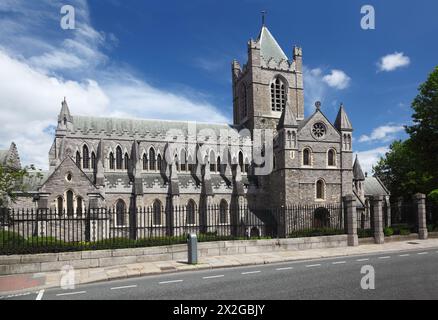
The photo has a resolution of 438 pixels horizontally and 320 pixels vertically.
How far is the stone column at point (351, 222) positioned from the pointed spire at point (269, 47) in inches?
1057

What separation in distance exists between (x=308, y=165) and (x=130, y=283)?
80.1ft

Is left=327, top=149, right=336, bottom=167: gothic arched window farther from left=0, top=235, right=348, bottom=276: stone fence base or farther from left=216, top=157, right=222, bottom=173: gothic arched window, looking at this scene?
left=0, top=235, right=348, bottom=276: stone fence base

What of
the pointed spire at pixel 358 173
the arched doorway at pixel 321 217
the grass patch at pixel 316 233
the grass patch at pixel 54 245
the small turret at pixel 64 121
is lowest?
the arched doorway at pixel 321 217

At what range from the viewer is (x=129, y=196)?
30.7 meters

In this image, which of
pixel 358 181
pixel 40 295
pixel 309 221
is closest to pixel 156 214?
pixel 309 221

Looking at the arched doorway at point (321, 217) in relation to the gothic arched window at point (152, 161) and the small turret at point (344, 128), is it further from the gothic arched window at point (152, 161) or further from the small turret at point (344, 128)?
the gothic arched window at point (152, 161)

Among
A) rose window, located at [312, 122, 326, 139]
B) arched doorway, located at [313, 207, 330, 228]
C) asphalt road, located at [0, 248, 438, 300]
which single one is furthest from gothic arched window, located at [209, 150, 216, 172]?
asphalt road, located at [0, 248, 438, 300]

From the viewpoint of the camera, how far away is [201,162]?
119 feet

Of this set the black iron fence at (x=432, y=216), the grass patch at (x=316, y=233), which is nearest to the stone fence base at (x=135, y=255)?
the grass patch at (x=316, y=233)

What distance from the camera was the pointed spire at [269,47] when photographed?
4334 centimetres

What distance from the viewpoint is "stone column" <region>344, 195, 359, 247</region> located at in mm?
19781

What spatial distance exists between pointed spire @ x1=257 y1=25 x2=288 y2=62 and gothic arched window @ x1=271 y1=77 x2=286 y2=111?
120 inches

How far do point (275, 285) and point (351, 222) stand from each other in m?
11.7
